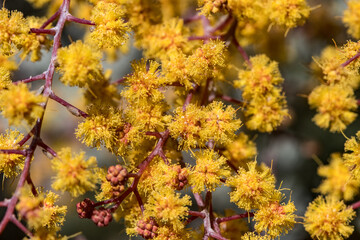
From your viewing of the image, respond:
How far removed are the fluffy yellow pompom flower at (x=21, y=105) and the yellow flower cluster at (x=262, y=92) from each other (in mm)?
680

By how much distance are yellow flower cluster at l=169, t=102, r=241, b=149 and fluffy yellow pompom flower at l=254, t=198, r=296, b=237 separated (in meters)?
0.22

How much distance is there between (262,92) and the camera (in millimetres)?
1409

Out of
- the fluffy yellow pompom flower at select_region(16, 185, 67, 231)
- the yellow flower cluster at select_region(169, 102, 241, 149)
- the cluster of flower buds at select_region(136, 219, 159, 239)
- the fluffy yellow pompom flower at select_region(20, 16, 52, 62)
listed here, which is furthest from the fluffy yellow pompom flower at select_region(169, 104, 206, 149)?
the fluffy yellow pompom flower at select_region(20, 16, 52, 62)

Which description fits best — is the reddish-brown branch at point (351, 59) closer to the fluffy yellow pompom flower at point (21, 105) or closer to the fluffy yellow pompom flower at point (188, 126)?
the fluffy yellow pompom flower at point (188, 126)

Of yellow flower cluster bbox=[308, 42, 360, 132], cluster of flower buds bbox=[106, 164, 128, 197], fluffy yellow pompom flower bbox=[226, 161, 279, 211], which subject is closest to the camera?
cluster of flower buds bbox=[106, 164, 128, 197]

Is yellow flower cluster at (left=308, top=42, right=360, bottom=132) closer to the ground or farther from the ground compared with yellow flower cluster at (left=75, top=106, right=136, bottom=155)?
closer to the ground

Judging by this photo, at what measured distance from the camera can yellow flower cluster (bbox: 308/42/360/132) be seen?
4.24 feet

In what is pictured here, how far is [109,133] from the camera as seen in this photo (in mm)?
1131

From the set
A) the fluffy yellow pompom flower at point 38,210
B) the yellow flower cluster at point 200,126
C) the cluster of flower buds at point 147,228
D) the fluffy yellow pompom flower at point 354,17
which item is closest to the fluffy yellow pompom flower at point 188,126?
the yellow flower cluster at point 200,126

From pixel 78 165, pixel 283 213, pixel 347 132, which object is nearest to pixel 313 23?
pixel 347 132

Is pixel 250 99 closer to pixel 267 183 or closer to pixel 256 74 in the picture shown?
pixel 256 74

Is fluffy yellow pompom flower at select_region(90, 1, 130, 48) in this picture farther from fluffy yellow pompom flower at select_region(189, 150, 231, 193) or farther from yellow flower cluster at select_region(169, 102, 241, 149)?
fluffy yellow pompom flower at select_region(189, 150, 231, 193)

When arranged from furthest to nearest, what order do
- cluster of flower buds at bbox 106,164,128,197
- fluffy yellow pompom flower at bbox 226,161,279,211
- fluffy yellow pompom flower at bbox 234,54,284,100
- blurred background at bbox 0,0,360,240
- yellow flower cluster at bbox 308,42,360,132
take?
blurred background at bbox 0,0,360,240
fluffy yellow pompom flower at bbox 234,54,284,100
yellow flower cluster at bbox 308,42,360,132
fluffy yellow pompom flower at bbox 226,161,279,211
cluster of flower buds at bbox 106,164,128,197

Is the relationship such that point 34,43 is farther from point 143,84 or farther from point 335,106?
point 335,106
